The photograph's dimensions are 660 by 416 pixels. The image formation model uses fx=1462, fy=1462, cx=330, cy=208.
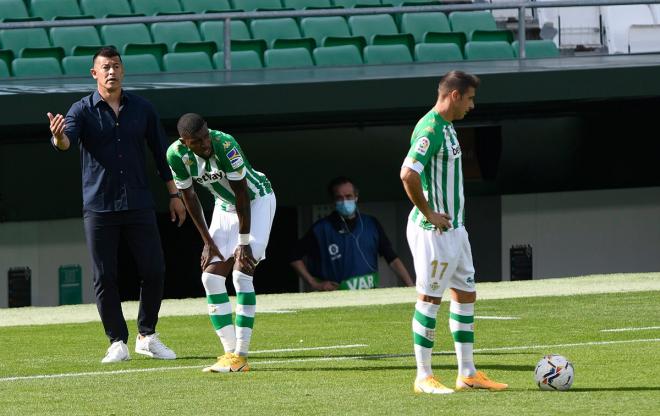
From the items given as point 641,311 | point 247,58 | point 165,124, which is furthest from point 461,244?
point 247,58

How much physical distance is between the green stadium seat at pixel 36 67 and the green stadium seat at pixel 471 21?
18.1ft

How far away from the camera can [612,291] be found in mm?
14016

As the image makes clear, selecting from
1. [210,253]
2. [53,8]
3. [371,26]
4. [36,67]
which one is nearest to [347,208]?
[371,26]

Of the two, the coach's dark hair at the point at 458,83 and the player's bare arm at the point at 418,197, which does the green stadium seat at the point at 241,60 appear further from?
the player's bare arm at the point at 418,197

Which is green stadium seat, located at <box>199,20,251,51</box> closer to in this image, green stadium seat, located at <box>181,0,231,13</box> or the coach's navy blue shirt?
green stadium seat, located at <box>181,0,231,13</box>

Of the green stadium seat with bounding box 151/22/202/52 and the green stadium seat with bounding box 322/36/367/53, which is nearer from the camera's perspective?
the green stadium seat with bounding box 322/36/367/53

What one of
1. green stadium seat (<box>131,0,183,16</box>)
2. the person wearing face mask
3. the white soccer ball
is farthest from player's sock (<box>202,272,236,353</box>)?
green stadium seat (<box>131,0,183,16</box>)

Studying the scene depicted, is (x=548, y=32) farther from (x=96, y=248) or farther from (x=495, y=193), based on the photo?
(x=96, y=248)

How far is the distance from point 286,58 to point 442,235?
9.42 meters

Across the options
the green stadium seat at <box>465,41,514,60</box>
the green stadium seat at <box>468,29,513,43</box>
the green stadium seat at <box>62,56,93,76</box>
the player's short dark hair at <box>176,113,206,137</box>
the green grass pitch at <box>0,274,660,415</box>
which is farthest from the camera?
the green stadium seat at <box>468,29,513,43</box>

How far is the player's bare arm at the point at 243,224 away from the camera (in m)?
8.72

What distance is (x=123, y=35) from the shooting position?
56.5ft

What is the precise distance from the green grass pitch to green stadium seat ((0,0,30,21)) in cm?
634

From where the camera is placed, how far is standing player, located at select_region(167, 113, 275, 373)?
868 centimetres
